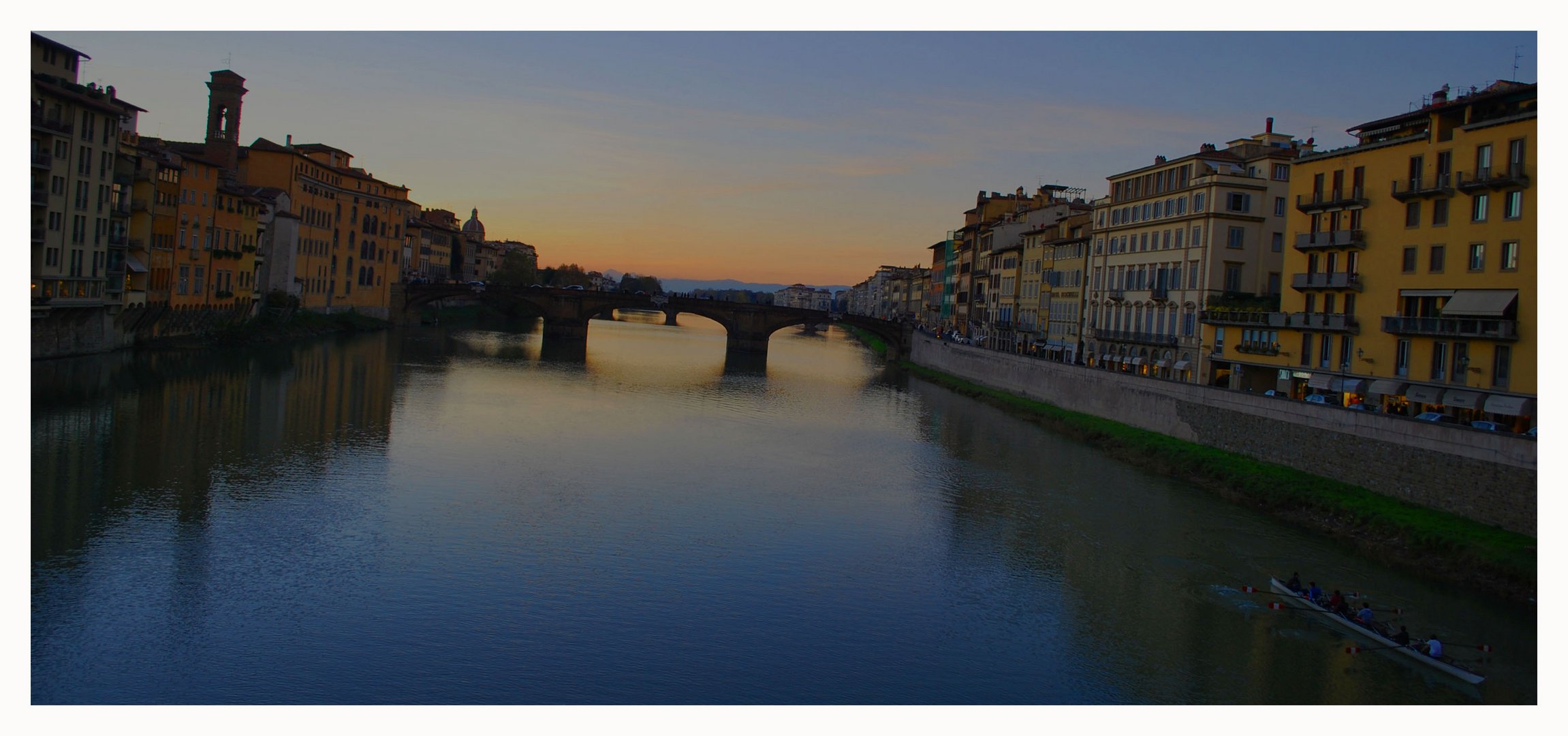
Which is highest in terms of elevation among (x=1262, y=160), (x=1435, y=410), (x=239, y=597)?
(x=1262, y=160)

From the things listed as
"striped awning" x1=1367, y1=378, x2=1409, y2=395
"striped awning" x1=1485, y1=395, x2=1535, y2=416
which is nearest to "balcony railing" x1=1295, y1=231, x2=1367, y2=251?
"striped awning" x1=1367, y1=378, x2=1409, y2=395

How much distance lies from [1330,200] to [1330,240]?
111cm

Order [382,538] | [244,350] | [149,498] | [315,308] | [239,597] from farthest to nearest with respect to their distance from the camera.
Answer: [315,308]
[244,350]
[149,498]
[382,538]
[239,597]

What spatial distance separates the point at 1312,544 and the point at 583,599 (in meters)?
14.3

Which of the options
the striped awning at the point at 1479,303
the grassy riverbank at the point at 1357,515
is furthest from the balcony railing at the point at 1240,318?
the striped awning at the point at 1479,303

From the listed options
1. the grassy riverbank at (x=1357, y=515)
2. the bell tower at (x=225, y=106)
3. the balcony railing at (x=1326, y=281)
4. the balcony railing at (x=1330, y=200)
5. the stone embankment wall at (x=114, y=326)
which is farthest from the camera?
the bell tower at (x=225, y=106)

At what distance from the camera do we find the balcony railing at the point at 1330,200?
30.7m

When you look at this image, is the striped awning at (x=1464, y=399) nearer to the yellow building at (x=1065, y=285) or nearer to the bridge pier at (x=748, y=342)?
the yellow building at (x=1065, y=285)

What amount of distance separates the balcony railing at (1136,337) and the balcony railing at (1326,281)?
831 centimetres

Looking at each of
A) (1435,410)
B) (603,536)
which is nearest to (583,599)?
A: (603,536)

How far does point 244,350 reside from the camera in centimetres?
4928

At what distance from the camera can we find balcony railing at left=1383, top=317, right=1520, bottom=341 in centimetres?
2523

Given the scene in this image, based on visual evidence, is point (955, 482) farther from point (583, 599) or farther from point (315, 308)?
point (315, 308)

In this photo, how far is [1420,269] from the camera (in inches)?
1120
